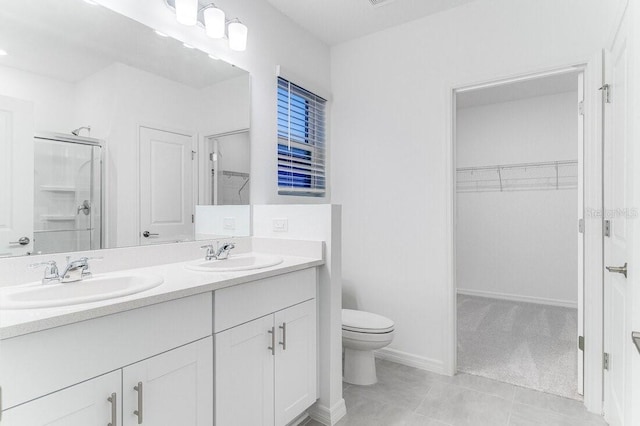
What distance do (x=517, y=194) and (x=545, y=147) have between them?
0.64 metres

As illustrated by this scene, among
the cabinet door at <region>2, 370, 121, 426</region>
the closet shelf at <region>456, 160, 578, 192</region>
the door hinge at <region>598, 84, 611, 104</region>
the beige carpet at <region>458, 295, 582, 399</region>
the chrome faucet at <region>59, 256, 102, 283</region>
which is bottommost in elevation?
the beige carpet at <region>458, 295, 582, 399</region>

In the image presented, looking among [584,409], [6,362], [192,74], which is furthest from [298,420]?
[192,74]

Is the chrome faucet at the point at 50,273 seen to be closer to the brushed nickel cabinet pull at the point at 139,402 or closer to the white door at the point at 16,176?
the white door at the point at 16,176

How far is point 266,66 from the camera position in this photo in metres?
2.44

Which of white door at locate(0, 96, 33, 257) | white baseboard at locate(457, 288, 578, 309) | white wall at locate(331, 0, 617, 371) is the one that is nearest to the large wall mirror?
white door at locate(0, 96, 33, 257)

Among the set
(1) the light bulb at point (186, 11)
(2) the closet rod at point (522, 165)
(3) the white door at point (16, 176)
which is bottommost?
(3) the white door at point (16, 176)

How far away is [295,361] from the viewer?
5.73 ft

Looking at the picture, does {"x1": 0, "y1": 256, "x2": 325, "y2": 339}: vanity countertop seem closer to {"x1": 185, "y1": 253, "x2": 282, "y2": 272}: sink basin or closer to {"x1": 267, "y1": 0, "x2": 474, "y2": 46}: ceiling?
{"x1": 185, "y1": 253, "x2": 282, "y2": 272}: sink basin

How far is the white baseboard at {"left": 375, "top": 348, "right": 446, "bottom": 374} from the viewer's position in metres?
2.49

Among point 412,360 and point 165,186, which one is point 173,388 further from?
point 412,360

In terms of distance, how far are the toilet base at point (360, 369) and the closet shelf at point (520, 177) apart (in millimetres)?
3166

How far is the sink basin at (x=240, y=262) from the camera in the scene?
5.50ft

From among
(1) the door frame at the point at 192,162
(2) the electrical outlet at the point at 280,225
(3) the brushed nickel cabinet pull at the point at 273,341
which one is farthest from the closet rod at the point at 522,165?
(3) the brushed nickel cabinet pull at the point at 273,341

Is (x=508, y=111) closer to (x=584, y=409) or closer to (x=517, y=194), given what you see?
(x=517, y=194)
